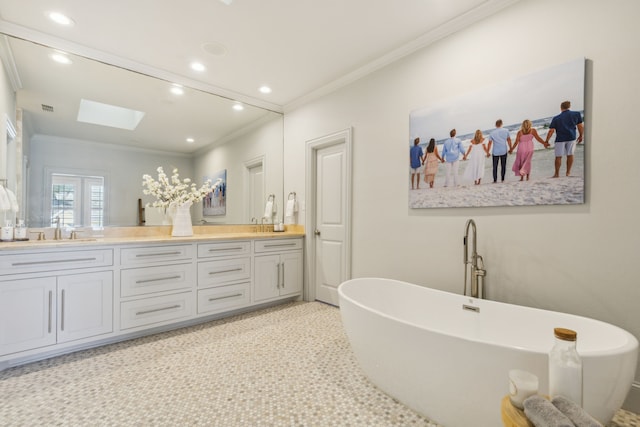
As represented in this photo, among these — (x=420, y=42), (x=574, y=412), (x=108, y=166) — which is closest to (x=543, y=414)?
(x=574, y=412)

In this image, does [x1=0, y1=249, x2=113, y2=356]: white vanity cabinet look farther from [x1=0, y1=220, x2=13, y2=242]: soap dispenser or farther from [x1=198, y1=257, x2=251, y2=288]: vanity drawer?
[x1=198, y1=257, x2=251, y2=288]: vanity drawer

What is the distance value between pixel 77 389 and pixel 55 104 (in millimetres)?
2373

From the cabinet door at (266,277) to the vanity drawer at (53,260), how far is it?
1.37 metres

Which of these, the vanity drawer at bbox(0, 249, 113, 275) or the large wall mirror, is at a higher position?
the large wall mirror

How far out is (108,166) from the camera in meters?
2.84

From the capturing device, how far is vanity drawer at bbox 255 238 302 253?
3.32 metres

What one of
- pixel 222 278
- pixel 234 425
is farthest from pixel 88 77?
pixel 234 425

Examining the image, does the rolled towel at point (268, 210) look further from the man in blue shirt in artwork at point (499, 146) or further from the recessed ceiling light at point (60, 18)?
the man in blue shirt in artwork at point (499, 146)

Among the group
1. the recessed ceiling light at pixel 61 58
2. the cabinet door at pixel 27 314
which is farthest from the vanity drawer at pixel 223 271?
the recessed ceiling light at pixel 61 58

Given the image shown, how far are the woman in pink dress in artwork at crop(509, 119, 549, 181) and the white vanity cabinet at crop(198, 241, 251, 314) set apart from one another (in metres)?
2.54

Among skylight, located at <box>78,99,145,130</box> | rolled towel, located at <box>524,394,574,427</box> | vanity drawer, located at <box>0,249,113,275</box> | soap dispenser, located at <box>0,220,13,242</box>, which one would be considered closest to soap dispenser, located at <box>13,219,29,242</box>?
soap dispenser, located at <box>0,220,13,242</box>

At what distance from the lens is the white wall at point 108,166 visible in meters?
2.49

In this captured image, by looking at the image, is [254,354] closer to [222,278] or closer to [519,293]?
[222,278]

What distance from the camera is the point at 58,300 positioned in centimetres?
215
